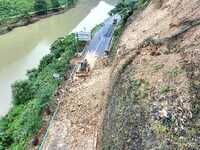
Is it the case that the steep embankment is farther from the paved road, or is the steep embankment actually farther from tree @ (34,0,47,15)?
tree @ (34,0,47,15)

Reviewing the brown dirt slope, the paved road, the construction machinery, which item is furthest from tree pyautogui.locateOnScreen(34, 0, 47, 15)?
the brown dirt slope

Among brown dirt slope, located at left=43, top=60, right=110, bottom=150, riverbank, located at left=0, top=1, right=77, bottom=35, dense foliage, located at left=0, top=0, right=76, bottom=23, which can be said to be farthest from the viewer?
dense foliage, located at left=0, top=0, right=76, bottom=23

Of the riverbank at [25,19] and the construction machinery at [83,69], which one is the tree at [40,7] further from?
the construction machinery at [83,69]

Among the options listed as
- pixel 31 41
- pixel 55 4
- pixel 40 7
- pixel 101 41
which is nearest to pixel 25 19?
pixel 40 7

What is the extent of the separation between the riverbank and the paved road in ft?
39.1

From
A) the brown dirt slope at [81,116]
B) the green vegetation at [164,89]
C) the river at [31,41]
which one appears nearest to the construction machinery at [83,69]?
the brown dirt slope at [81,116]

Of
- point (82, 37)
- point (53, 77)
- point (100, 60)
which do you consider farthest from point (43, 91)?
point (82, 37)

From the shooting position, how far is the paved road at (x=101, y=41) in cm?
2280

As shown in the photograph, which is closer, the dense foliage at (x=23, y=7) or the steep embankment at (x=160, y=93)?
the steep embankment at (x=160, y=93)

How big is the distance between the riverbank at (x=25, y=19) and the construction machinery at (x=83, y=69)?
16640 millimetres

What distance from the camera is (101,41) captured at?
24328 millimetres

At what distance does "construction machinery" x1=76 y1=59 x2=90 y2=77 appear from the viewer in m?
19.5

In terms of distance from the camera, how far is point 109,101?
594 inches

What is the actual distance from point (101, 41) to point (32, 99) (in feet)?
20.1
